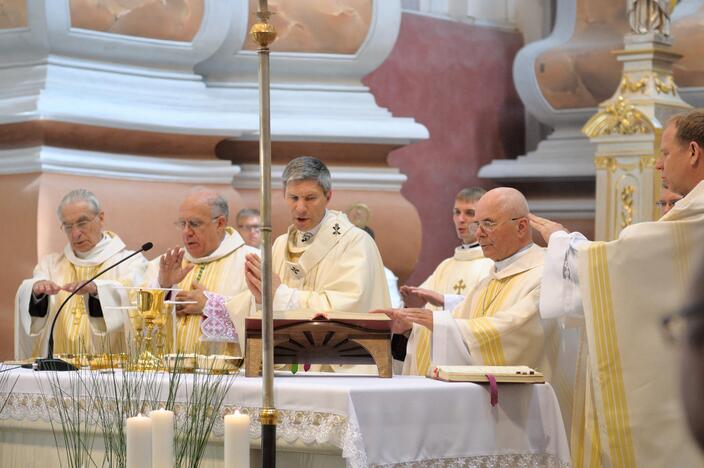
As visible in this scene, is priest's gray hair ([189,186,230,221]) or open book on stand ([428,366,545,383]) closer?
open book on stand ([428,366,545,383])

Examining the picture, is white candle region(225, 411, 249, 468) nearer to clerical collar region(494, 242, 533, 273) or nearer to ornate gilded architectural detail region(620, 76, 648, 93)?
clerical collar region(494, 242, 533, 273)

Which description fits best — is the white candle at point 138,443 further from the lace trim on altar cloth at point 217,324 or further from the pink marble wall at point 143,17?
Answer: the pink marble wall at point 143,17

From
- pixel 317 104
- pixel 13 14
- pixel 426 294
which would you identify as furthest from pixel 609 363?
pixel 13 14

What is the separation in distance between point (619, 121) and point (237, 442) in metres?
6.21

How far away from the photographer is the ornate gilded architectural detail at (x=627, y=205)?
9.12 meters

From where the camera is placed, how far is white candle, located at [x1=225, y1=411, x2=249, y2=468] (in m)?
3.63

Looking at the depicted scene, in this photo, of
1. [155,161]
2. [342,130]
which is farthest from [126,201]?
[342,130]

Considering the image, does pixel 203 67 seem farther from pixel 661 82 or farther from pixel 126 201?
pixel 661 82

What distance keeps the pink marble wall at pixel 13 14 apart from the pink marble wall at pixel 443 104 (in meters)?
3.34

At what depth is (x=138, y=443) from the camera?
3.56 meters

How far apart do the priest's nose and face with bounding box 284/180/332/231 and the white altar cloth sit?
123 centimetres

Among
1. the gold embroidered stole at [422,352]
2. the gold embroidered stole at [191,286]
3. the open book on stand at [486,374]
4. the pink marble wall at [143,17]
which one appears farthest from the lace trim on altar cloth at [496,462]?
the pink marble wall at [143,17]

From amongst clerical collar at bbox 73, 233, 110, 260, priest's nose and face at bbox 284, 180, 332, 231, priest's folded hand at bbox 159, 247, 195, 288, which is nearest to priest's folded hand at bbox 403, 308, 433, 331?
priest's nose and face at bbox 284, 180, 332, 231

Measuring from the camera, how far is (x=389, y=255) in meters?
9.50
